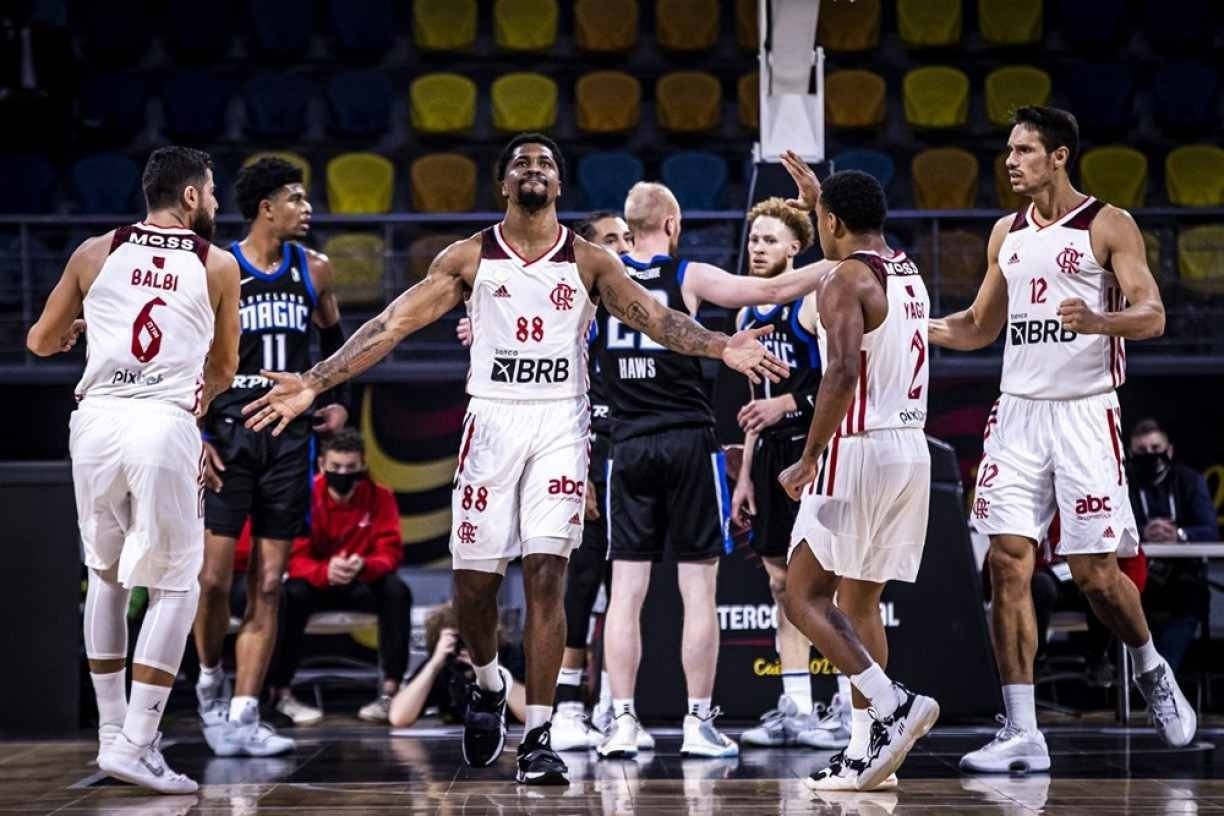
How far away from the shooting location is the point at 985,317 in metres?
6.65

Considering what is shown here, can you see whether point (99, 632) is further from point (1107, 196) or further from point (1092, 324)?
point (1107, 196)

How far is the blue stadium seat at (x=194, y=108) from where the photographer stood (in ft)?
48.1

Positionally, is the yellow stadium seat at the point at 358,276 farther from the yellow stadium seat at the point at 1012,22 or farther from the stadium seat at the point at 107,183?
the yellow stadium seat at the point at 1012,22

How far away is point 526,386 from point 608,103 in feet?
30.6

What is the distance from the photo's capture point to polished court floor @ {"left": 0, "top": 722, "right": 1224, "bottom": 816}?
5.21m

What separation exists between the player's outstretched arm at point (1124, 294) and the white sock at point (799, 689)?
7.09 ft

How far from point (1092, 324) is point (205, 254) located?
328 centimetres

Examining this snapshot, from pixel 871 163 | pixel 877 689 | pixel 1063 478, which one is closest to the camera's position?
pixel 877 689

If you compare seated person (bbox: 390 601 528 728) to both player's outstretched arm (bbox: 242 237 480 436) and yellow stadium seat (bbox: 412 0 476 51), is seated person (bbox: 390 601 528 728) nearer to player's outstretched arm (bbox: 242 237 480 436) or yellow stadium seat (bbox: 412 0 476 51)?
player's outstretched arm (bbox: 242 237 480 436)

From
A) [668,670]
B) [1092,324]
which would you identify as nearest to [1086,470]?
[1092,324]

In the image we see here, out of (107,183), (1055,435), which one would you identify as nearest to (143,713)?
(1055,435)

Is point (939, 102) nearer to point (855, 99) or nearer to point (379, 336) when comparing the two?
point (855, 99)

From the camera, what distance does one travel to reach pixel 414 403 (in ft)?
38.1

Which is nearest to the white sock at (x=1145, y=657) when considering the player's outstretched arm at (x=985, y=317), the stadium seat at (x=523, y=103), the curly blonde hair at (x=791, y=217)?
the player's outstretched arm at (x=985, y=317)
